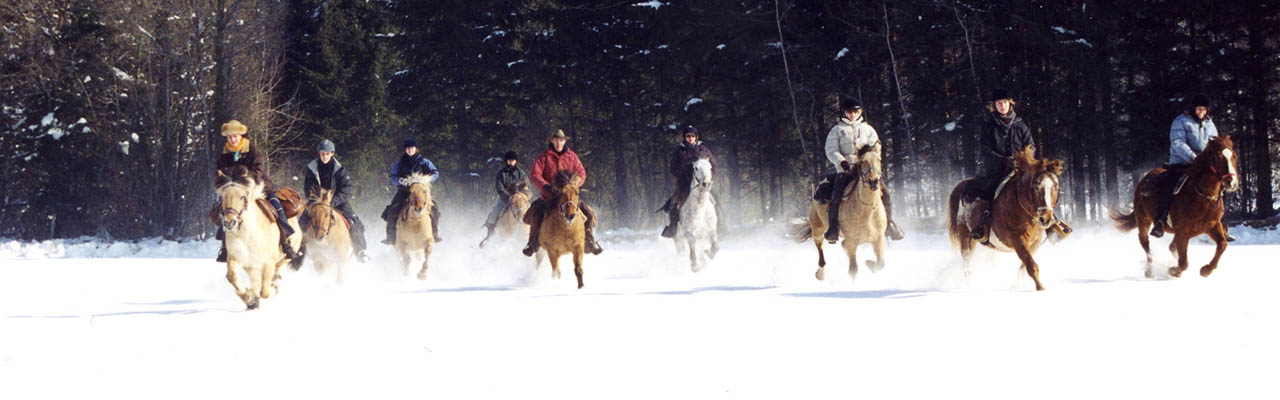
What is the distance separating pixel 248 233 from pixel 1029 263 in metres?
8.32

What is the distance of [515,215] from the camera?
63.7 feet

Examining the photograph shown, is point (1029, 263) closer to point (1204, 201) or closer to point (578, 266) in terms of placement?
point (1204, 201)

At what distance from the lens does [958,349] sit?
25.3 ft

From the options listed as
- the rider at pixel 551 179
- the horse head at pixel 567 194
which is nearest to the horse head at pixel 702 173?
the rider at pixel 551 179

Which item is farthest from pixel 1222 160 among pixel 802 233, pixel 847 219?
pixel 802 233

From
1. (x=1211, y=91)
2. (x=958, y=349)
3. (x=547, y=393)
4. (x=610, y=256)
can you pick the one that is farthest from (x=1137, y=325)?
(x=1211, y=91)

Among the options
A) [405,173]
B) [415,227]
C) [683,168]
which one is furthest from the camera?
[405,173]

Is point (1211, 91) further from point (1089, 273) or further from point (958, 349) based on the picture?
point (958, 349)

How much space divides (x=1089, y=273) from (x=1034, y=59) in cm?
2035

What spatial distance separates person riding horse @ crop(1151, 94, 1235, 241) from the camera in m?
13.6

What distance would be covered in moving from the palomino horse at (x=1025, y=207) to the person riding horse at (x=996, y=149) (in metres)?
0.18

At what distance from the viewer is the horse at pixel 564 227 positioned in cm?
1480

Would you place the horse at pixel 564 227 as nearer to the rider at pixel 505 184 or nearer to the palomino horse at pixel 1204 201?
the rider at pixel 505 184

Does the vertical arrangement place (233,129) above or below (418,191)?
above
